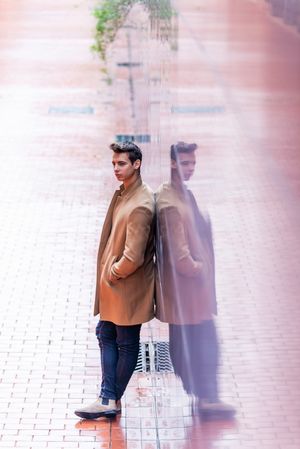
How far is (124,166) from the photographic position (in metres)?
5.54

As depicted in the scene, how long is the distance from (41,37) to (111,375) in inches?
787

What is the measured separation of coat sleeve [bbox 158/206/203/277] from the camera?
4020 mm

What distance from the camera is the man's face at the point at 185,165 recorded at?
3809 millimetres

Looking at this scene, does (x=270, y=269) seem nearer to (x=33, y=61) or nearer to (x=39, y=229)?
(x=39, y=229)

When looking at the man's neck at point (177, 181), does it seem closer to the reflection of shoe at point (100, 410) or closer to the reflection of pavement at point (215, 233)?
the reflection of pavement at point (215, 233)

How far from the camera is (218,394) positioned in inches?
124

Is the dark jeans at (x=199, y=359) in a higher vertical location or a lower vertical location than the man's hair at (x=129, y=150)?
lower

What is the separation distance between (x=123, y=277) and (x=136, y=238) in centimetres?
26

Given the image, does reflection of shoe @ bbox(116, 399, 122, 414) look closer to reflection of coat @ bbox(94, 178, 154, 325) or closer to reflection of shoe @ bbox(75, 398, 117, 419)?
reflection of shoe @ bbox(75, 398, 117, 419)

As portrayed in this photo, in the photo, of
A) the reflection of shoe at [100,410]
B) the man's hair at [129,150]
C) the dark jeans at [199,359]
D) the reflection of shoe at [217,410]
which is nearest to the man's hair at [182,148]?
the dark jeans at [199,359]

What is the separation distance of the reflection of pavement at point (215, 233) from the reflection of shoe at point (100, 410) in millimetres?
68

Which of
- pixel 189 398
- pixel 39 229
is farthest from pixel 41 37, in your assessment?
pixel 189 398

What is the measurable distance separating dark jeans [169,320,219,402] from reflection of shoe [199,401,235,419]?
0.09 feet

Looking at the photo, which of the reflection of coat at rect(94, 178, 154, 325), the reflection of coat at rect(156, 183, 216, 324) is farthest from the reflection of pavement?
the reflection of coat at rect(94, 178, 154, 325)
